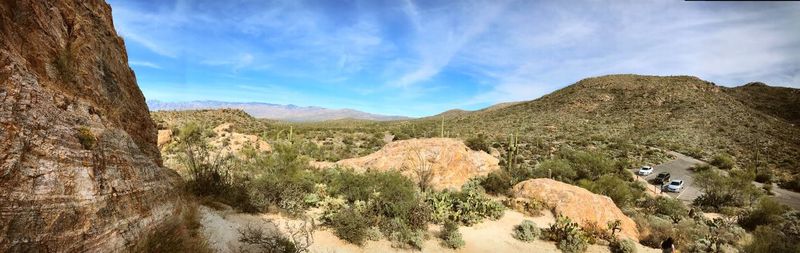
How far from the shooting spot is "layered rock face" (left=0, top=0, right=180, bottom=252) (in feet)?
11.8

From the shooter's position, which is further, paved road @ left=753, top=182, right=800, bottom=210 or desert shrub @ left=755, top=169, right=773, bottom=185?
desert shrub @ left=755, top=169, right=773, bottom=185

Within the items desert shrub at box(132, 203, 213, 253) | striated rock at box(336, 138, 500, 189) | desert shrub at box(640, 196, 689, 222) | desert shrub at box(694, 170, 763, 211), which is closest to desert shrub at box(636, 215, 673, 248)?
desert shrub at box(640, 196, 689, 222)

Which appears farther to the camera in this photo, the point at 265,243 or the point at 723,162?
the point at 723,162

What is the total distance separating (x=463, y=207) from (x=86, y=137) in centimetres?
1004

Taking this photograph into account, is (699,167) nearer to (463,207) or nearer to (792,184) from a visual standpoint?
(792,184)

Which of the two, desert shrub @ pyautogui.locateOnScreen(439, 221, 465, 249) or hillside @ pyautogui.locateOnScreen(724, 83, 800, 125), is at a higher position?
hillside @ pyautogui.locateOnScreen(724, 83, 800, 125)

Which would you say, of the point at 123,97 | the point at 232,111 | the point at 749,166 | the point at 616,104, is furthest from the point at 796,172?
the point at 232,111

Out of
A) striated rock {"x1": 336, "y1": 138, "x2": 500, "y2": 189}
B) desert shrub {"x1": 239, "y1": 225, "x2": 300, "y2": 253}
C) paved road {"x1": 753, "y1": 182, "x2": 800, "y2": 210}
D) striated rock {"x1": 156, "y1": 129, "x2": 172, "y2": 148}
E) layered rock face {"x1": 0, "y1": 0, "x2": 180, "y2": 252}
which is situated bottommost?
paved road {"x1": 753, "y1": 182, "x2": 800, "y2": 210}

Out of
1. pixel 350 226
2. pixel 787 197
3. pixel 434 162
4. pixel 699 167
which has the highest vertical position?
pixel 434 162

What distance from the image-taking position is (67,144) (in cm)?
415

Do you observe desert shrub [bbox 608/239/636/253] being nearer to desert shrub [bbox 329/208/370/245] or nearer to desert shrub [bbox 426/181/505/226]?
desert shrub [bbox 426/181/505/226]

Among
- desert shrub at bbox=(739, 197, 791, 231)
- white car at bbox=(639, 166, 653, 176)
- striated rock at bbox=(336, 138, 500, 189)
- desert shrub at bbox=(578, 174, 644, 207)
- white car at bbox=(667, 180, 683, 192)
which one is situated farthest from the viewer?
white car at bbox=(639, 166, 653, 176)

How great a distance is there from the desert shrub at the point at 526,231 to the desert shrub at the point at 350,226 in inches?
170

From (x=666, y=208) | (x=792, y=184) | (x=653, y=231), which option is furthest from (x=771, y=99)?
(x=653, y=231)
